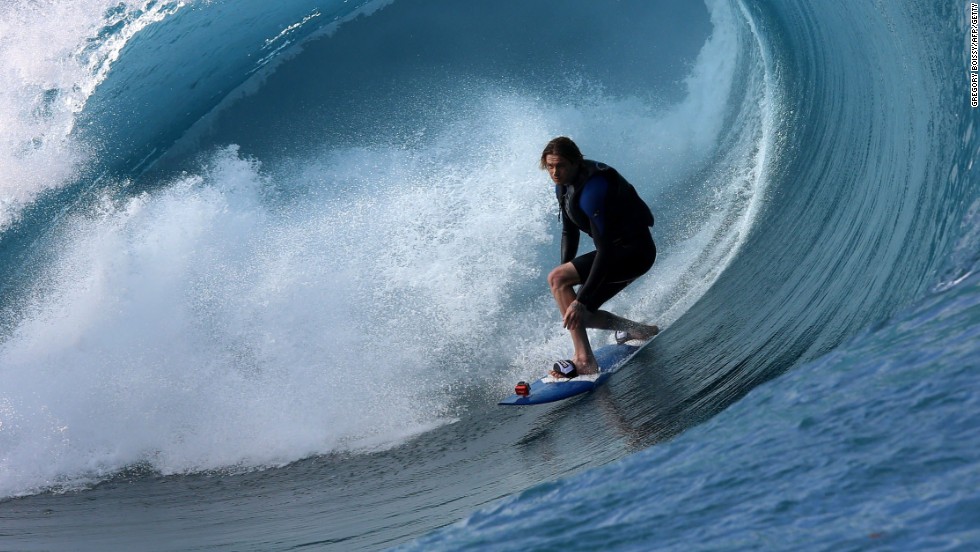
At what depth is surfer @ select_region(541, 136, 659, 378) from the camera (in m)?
4.52

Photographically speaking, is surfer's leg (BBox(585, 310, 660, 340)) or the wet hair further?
surfer's leg (BBox(585, 310, 660, 340))

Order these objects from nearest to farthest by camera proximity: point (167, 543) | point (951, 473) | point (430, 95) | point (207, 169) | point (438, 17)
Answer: point (951, 473)
point (167, 543)
point (207, 169)
point (430, 95)
point (438, 17)

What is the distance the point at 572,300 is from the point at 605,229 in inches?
20.3

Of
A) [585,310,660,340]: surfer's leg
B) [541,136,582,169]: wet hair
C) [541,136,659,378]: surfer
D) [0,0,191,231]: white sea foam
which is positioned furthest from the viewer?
[0,0,191,231]: white sea foam

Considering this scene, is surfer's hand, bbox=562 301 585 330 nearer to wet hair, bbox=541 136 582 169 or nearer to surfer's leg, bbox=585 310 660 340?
surfer's leg, bbox=585 310 660 340

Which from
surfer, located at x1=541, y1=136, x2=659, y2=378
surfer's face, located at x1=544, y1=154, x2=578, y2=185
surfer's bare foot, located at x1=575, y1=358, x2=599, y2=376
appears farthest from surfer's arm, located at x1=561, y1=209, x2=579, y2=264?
surfer's bare foot, located at x1=575, y1=358, x2=599, y2=376

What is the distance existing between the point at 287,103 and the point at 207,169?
175 centimetres

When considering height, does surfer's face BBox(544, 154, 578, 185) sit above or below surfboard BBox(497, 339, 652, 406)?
above

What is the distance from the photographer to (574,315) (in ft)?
15.8

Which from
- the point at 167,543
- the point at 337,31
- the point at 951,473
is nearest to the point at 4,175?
the point at 337,31

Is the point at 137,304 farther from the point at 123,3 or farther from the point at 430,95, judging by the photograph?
the point at 123,3

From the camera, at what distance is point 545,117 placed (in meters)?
8.41

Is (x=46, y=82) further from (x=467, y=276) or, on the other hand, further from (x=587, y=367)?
(x=587, y=367)

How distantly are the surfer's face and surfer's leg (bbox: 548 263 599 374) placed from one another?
0.57 meters
